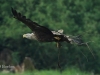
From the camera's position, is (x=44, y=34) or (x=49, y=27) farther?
(x=49, y=27)

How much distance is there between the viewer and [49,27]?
20641 millimetres

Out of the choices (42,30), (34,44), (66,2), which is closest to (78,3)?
(66,2)

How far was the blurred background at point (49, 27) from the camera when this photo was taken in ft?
69.1

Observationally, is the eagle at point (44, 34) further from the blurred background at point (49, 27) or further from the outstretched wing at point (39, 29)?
the blurred background at point (49, 27)

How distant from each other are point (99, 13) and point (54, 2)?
5.63ft

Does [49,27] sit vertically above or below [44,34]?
above

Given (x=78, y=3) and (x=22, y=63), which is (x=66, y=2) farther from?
(x=22, y=63)

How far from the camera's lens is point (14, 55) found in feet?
70.3

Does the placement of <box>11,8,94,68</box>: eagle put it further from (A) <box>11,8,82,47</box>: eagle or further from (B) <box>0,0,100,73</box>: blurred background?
(B) <box>0,0,100,73</box>: blurred background

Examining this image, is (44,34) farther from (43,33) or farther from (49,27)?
(49,27)

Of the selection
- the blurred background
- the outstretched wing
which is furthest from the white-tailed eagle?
the blurred background

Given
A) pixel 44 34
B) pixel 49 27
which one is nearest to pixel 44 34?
pixel 44 34

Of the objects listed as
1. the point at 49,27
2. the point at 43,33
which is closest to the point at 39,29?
the point at 43,33

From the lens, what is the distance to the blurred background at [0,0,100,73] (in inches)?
829
